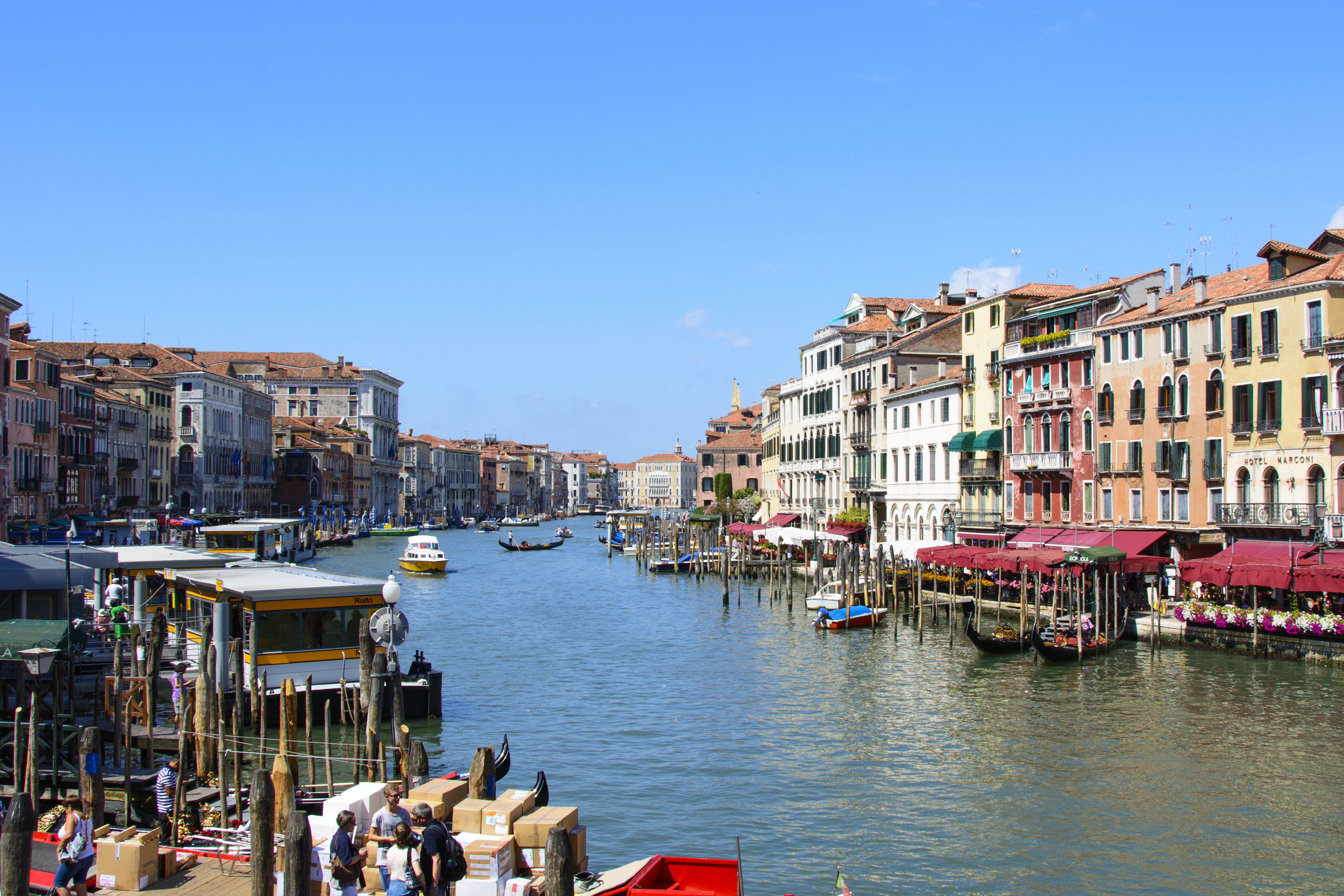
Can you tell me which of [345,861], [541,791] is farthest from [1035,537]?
[345,861]

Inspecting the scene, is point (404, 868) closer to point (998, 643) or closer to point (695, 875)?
point (695, 875)

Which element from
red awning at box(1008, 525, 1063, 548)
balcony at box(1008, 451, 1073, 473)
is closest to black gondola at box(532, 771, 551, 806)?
red awning at box(1008, 525, 1063, 548)

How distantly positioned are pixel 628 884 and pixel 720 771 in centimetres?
725

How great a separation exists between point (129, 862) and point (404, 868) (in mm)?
2451

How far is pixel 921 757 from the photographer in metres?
18.0

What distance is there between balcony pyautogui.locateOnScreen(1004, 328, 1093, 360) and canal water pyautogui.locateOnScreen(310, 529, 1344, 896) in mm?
10203

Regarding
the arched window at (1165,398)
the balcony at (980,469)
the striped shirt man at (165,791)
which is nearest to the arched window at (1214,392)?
the arched window at (1165,398)

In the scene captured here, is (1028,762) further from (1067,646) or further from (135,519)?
(135,519)

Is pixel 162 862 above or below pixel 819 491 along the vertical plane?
below

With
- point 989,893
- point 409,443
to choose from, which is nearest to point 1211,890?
point 989,893

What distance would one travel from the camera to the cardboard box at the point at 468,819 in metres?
10.2

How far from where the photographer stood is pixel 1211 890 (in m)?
12.4

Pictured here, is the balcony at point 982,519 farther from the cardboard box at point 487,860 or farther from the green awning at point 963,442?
the cardboard box at point 487,860

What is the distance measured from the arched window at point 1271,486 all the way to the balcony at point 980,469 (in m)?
11.5
